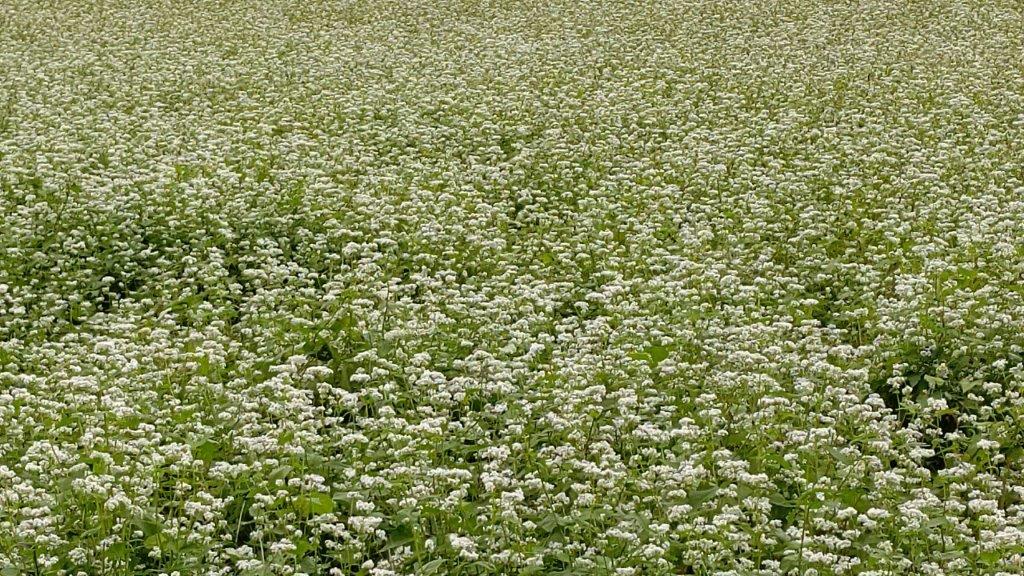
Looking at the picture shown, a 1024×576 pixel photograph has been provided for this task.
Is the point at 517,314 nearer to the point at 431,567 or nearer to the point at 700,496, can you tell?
the point at 700,496

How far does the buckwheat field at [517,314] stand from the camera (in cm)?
512

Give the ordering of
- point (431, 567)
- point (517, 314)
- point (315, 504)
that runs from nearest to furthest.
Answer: point (431, 567) < point (315, 504) < point (517, 314)

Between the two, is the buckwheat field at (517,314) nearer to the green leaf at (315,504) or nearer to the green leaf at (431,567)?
the green leaf at (315,504)

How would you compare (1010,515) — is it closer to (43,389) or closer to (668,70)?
(43,389)

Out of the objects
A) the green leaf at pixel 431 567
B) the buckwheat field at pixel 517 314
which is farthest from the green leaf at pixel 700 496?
the green leaf at pixel 431 567

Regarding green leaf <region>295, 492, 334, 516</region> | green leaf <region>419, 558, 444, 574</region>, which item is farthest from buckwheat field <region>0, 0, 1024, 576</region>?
green leaf <region>419, 558, 444, 574</region>

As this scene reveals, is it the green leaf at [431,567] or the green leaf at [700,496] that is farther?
the green leaf at [700,496]

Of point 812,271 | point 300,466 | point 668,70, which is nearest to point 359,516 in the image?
point 300,466

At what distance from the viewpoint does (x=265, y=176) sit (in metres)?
10.2

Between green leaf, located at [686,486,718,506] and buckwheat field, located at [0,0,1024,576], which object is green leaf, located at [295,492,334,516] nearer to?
buckwheat field, located at [0,0,1024,576]

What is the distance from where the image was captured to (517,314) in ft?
24.4

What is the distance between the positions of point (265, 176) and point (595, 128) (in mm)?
3024

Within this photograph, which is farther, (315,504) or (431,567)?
(315,504)

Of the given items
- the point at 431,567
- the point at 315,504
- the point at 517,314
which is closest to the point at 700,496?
the point at 431,567
